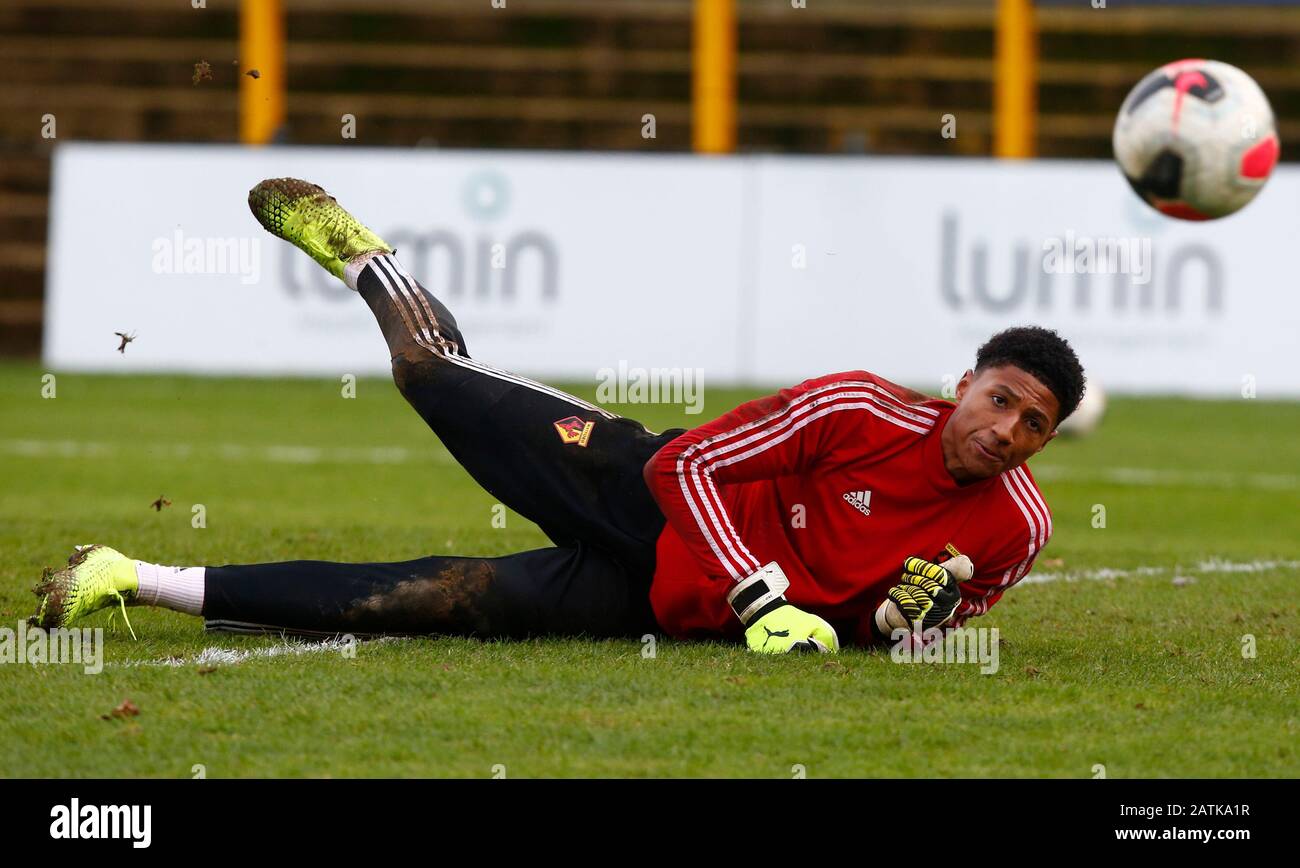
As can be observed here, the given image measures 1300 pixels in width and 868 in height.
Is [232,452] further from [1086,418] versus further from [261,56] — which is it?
[261,56]

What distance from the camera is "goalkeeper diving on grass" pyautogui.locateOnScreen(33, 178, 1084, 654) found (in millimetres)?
6199

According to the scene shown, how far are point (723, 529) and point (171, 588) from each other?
1.95 m

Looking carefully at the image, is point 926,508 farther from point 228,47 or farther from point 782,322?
point 228,47

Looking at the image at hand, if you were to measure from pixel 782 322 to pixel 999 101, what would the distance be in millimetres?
4897

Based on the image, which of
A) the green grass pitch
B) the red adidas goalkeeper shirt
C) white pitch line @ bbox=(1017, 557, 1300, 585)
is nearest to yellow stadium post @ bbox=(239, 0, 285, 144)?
the green grass pitch

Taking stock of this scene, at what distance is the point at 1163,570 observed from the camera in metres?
9.23

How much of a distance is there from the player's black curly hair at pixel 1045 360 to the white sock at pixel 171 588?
2.81 meters

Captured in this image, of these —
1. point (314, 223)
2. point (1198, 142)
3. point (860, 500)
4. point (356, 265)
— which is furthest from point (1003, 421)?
point (314, 223)

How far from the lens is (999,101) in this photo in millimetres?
21344

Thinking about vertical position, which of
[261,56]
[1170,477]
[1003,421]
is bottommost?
[1170,477]

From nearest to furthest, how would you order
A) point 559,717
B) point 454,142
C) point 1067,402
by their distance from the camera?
1. point 559,717
2. point 1067,402
3. point 454,142

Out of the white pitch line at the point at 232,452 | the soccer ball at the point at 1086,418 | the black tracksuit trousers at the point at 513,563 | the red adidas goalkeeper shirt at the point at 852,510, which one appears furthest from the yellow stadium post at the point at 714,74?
the red adidas goalkeeper shirt at the point at 852,510

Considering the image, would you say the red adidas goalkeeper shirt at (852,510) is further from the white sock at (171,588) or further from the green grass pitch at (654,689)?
the white sock at (171,588)
